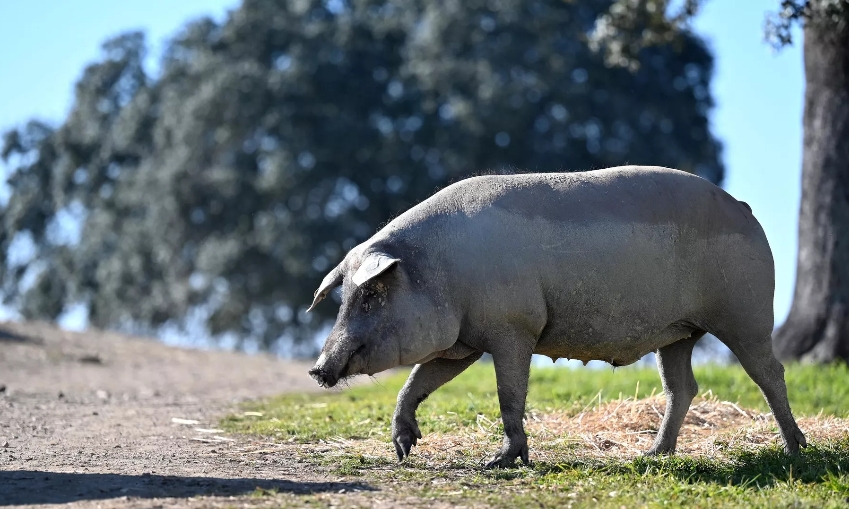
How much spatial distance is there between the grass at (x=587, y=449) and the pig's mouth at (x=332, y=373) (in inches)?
21.9

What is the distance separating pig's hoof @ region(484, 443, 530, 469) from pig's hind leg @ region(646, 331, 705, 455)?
1.13 m

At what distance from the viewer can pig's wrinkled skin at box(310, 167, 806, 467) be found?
7.07 meters

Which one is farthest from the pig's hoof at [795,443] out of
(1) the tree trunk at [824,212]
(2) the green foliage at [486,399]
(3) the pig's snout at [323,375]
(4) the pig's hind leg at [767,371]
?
(1) the tree trunk at [824,212]

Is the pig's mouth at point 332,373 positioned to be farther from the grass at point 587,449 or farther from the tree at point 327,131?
the tree at point 327,131

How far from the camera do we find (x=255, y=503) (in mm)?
5730

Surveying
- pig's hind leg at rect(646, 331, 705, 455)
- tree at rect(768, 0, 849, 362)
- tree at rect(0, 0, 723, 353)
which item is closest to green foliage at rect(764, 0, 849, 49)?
tree at rect(768, 0, 849, 362)

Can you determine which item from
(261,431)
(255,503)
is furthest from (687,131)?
(255,503)

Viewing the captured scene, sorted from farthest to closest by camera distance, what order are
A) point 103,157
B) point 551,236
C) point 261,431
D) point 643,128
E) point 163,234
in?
point 103,157, point 163,234, point 643,128, point 261,431, point 551,236

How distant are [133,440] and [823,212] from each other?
35.0 ft

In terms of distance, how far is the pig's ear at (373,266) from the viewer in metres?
6.79

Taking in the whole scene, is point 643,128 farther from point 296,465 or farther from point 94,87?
point 296,465

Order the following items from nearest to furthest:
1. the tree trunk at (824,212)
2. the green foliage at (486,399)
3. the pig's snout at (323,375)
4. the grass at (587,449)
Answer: the grass at (587,449) → the pig's snout at (323,375) → the green foliage at (486,399) → the tree trunk at (824,212)

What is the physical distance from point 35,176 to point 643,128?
19128 millimetres

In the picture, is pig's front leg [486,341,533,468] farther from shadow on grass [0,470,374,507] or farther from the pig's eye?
shadow on grass [0,470,374,507]
